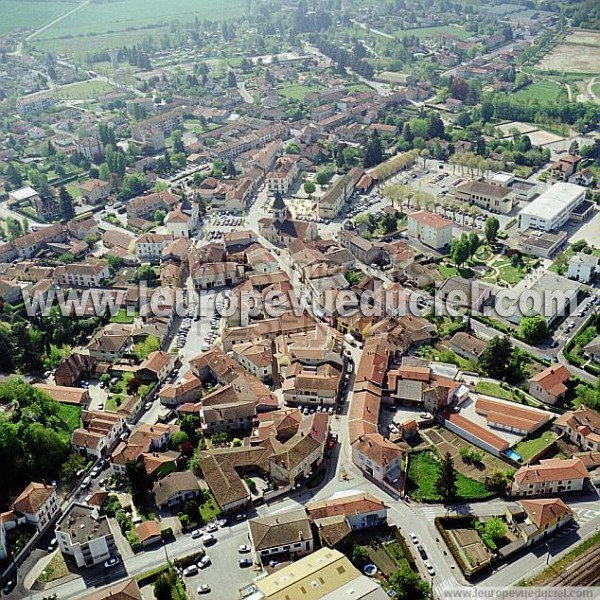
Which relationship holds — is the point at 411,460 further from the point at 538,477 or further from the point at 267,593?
the point at 267,593

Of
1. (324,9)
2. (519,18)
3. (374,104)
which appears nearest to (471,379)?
(374,104)

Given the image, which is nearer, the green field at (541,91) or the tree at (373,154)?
the tree at (373,154)

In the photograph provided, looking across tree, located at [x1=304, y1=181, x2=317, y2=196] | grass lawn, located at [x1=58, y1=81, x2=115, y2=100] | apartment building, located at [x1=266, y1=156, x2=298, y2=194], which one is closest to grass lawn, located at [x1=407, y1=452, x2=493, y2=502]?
tree, located at [x1=304, y1=181, x2=317, y2=196]

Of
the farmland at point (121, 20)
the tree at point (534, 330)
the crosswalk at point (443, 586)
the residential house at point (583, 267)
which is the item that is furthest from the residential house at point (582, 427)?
the farmland at point (121, 20)

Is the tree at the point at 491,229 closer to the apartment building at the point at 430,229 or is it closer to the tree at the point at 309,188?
the apartment building at the point at 430,229

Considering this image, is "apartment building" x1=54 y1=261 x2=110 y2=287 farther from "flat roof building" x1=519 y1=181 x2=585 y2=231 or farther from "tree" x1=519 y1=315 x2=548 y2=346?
"flat roof building" x1=519 y1=181 x2=585 y2=231

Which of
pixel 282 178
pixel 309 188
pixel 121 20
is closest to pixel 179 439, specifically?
pixel 309 188
